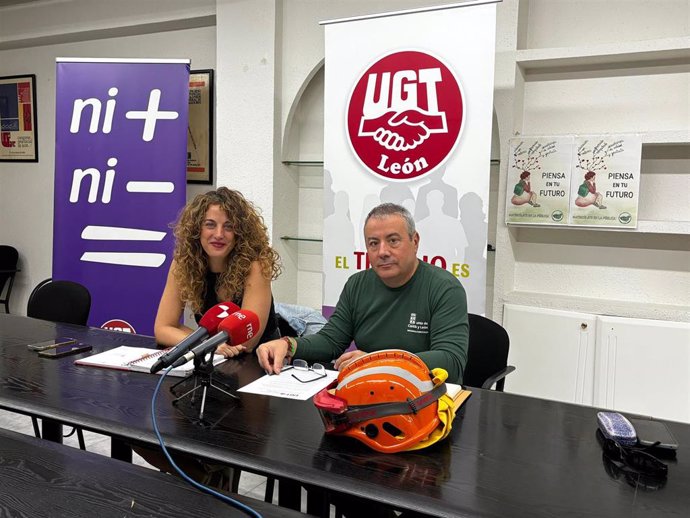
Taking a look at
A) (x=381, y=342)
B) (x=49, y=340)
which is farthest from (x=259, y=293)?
(x=49, y=340)

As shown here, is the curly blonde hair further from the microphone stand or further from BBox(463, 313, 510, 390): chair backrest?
BBox(463, 313, 510, 390): chair backrest

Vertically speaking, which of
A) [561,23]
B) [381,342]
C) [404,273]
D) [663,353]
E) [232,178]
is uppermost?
[561,23]

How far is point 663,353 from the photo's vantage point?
2.94 metres

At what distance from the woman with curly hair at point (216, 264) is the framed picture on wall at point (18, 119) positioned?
381 cm

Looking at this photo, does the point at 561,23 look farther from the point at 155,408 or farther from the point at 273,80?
the point at 155,408

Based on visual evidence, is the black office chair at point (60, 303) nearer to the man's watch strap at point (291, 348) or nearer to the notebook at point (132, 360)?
the notebook at point (132, 360)

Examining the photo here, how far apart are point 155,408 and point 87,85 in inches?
127

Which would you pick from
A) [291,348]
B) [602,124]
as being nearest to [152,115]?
[291,348]

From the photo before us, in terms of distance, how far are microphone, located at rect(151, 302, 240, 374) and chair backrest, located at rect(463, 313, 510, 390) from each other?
111 cm

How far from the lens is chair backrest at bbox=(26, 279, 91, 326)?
3064 millimetres

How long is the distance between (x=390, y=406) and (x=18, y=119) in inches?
214

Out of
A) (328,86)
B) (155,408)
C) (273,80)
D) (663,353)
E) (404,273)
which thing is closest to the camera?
(155,408)

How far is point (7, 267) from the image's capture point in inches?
212

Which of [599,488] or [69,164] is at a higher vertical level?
[69,164]
